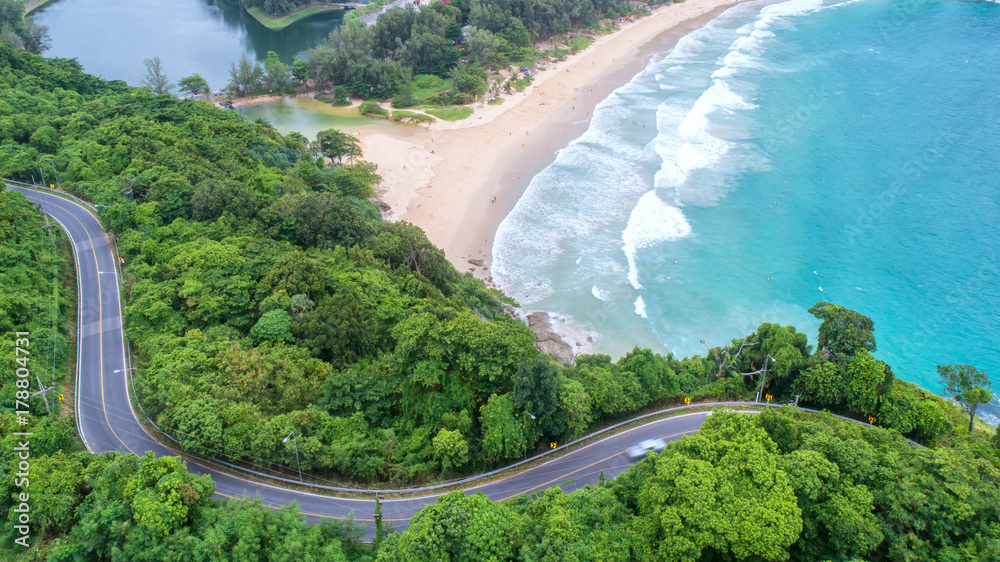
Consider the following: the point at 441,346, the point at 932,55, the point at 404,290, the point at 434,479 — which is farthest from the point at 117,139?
the point at 932,55

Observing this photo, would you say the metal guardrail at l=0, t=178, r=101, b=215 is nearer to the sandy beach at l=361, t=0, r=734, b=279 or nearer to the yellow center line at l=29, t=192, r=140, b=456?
the yellow center line at l=29, t=192, r=140, b=456

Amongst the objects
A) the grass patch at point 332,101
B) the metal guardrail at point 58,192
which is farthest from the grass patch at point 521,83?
the metal guardrail at point 58,192

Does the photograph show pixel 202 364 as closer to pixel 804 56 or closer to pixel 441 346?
pixel 441 346

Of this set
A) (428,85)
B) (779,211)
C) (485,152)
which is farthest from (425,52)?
(779,211)

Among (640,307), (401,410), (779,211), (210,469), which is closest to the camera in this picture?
(210,469)

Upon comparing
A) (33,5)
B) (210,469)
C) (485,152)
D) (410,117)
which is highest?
(33,5)

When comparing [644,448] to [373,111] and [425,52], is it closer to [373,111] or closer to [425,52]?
[373,111]
